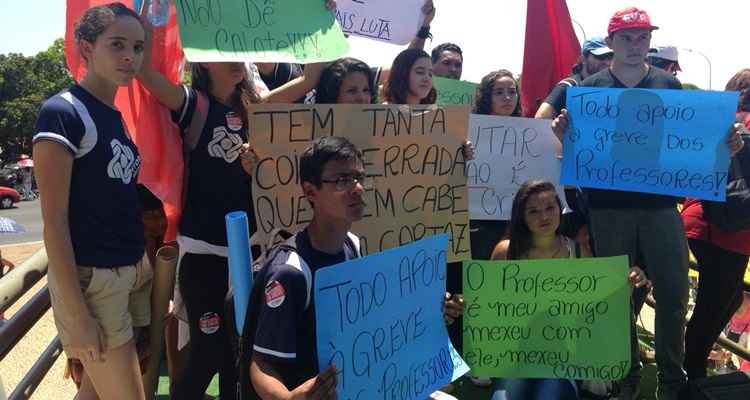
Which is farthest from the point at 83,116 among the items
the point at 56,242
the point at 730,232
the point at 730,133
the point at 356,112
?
the point at 730,232

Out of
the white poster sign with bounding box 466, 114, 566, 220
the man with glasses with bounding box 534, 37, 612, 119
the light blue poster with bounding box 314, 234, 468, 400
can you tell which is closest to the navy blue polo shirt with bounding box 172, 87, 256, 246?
the light blue poster with bounding box 314, 234, 468, 400

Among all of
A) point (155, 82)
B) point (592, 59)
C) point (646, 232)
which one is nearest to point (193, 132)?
point (155, 82)

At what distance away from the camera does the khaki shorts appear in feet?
7.31

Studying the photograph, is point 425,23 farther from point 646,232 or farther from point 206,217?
point 206,217

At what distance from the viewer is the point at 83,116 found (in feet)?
7.08

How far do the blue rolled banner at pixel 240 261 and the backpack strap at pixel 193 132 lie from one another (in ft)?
2.87

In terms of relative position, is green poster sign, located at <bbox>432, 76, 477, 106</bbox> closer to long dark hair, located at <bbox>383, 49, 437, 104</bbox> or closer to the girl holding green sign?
long dark hair, located at <bbox>383, 49, 437, 104</bbox>

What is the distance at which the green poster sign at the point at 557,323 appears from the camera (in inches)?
114

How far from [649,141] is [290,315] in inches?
96.3

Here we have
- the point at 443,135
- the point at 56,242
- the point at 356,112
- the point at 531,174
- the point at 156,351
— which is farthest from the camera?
the point at 531,174

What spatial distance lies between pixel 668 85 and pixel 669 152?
37 centimetres

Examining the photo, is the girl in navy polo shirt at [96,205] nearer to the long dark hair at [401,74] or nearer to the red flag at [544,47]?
the long dark hair at [401,74]

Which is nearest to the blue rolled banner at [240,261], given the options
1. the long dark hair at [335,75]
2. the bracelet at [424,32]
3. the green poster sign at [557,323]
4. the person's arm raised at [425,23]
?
the green poster sign at [557,323]

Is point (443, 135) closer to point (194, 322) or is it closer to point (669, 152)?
point (669, 152)
